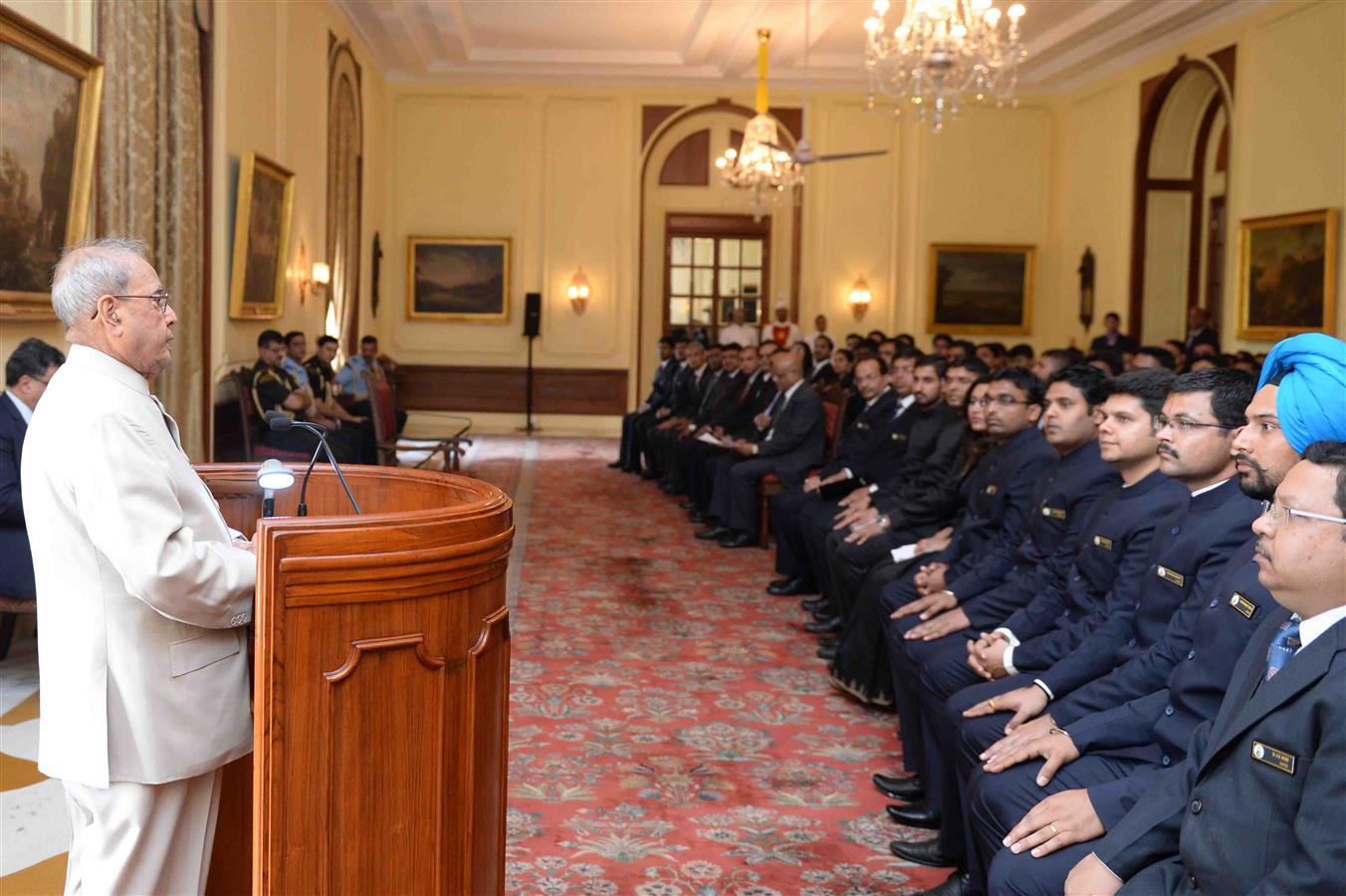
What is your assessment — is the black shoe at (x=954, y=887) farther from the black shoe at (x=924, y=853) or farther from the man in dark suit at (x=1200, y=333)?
the man in dark suit at (x=1200, y=333)

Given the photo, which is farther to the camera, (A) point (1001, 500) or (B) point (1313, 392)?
(A) point (1001, 500)

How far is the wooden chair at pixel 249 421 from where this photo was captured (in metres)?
9.53

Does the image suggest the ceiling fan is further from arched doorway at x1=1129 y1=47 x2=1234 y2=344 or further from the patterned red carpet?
the patterned red carpet

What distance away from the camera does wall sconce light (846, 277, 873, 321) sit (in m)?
17.9

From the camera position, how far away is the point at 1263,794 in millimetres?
1995

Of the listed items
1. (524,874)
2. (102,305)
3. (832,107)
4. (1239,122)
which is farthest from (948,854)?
(832,107)

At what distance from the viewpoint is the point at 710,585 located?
7.96m

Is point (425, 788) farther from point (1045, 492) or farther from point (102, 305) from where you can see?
point (1045, 492)

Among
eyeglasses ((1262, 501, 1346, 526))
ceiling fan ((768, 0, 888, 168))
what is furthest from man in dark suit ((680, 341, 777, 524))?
eyeglasses ((1262, 501, 1346, 526))

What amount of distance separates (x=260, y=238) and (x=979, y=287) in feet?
34.9

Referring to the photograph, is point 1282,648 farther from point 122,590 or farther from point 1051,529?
point 1051,529

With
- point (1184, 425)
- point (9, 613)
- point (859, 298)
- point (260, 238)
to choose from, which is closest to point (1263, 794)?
point (1184, 425)

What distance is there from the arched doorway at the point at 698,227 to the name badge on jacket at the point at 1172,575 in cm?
1500

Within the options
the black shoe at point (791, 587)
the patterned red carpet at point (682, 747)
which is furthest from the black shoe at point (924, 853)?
the black shoe at point (791, 587)
